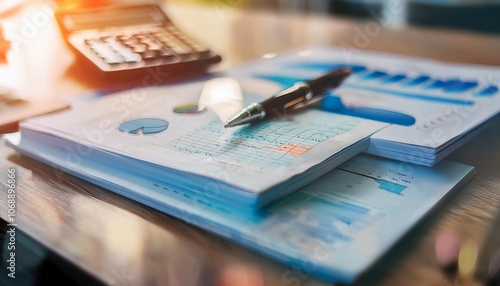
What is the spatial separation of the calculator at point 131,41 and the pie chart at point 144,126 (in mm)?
180

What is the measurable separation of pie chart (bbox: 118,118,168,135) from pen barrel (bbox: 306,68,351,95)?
0.17m

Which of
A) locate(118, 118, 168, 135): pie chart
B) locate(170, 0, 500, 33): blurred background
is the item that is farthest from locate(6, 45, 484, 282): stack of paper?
locate(170, 0, 500, 33): blurred background

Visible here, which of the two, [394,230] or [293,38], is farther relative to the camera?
[293,38]

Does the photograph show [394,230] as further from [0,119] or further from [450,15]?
[450,15]

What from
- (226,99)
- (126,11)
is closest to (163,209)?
(226,99)

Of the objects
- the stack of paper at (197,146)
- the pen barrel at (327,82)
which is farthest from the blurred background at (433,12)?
the stack of paper at (197,146)

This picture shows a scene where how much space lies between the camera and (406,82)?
64 cm

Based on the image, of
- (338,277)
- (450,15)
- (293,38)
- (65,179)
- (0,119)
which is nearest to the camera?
(338,277)

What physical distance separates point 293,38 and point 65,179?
63 centimetres

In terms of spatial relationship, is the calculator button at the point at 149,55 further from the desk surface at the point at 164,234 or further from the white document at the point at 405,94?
the desk surface at the point at 164,234

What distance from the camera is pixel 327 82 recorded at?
605 mm

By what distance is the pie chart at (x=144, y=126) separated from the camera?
0.49 metres

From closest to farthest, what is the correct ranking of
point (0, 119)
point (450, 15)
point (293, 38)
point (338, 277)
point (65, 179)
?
point (338, 277) → point (65, 179) → point (0, 119) → point (293, 38) → point (450, 15)

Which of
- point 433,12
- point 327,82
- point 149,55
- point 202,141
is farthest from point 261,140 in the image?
point 433,12
